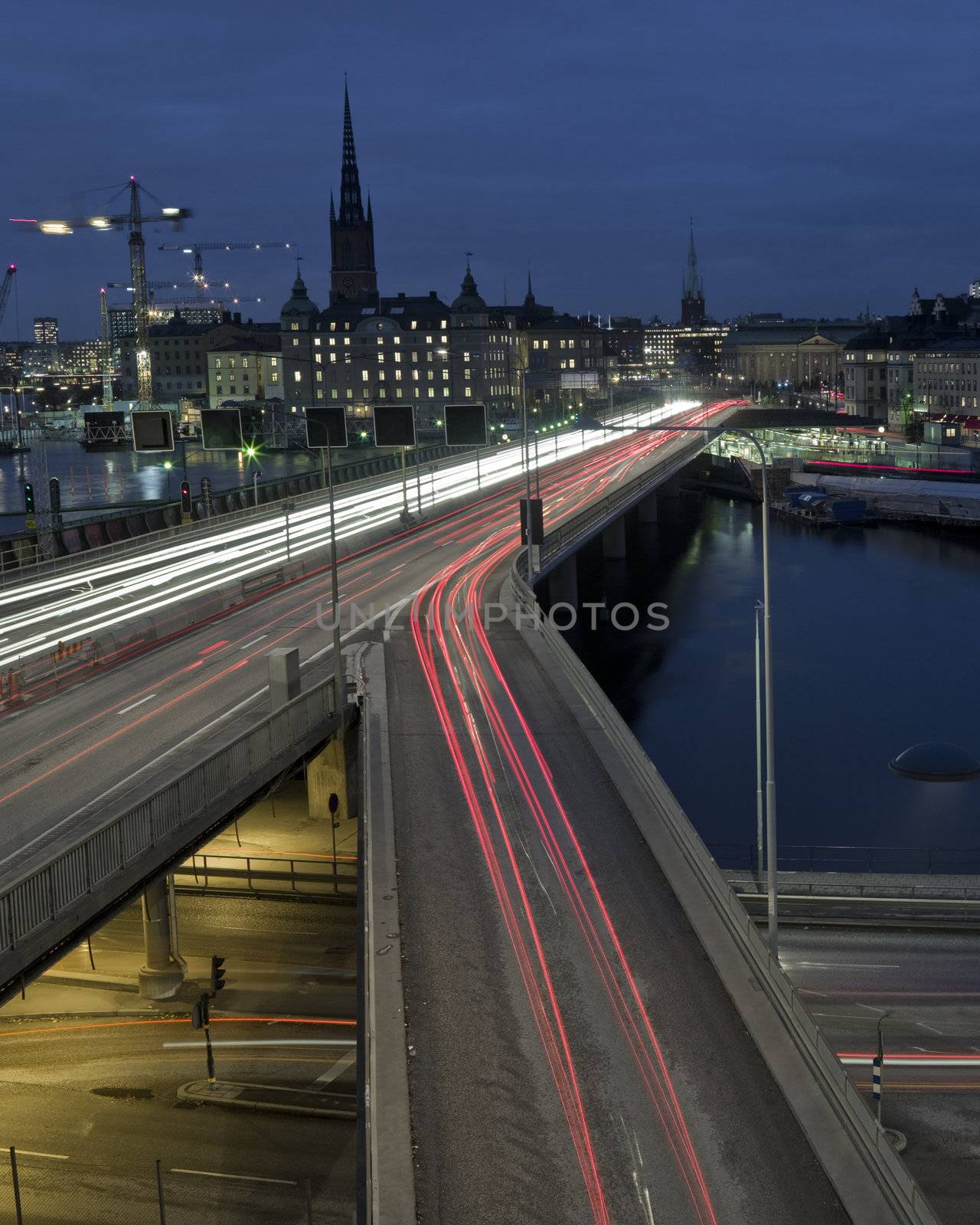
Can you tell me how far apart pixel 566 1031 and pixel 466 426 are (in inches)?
1488

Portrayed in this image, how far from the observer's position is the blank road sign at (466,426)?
165 feet

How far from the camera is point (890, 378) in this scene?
555 feet

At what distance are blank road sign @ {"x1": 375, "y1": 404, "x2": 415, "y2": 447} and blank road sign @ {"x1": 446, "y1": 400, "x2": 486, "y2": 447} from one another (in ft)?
4.59

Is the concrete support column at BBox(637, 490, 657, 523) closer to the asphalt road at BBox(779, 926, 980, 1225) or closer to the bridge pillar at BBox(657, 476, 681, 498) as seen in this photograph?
the bridge pillar at BBox(657, 476, 681, 498)

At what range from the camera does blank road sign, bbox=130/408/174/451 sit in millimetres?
39188

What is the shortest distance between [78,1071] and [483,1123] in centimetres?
1060

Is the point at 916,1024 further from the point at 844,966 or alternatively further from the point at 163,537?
the point at 163,537

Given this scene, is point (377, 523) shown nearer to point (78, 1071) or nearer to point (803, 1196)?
point (78, 1071)

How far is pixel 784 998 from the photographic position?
1445 cm

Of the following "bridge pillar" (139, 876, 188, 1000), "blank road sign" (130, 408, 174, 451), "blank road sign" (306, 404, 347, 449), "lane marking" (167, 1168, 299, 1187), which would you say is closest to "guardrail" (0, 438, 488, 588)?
"blank road sign" (306, 404, 347, 449)

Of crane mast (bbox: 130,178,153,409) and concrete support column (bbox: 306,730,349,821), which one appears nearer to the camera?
concrete support column (bbox: 306,730,349,821)

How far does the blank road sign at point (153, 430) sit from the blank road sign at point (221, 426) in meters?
1.43

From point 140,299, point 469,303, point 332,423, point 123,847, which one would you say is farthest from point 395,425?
point 469,303

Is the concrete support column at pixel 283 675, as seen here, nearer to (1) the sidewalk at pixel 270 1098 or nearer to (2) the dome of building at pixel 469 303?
(1) the sidewalk at pixel 270 1098
